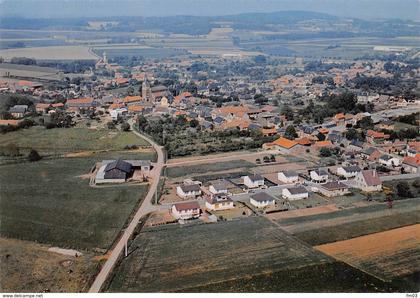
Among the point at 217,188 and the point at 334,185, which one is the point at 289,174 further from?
the point at 217,188

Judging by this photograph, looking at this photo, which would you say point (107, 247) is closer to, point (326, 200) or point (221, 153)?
point (326, 200)

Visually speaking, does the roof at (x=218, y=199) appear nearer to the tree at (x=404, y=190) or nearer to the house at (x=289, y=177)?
the house at (x=289, y=177)

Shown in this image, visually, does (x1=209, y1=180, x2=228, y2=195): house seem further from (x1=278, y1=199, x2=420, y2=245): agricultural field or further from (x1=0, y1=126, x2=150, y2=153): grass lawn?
(x1=0, y1=126, x2=150, y2=153): grass lawn

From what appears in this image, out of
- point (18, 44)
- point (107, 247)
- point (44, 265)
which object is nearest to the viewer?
point (44, 265)

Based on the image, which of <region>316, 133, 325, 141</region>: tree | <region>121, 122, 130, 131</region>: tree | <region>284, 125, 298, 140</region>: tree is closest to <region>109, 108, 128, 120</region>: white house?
<region>121, 122, 130, 131</region>: tree

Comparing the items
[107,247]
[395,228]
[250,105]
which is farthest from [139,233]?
[250,105]

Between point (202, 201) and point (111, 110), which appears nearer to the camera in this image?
point (202, 201)

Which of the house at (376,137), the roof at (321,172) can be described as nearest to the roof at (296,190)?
the roof at (321,172)
